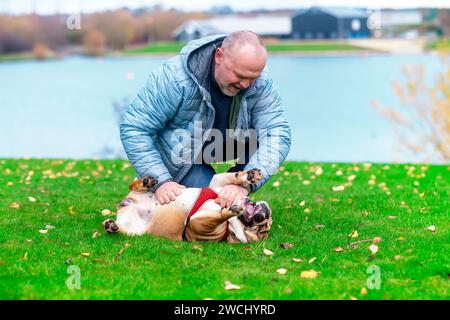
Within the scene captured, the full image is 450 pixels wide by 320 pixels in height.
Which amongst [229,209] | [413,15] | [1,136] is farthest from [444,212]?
[1,136]

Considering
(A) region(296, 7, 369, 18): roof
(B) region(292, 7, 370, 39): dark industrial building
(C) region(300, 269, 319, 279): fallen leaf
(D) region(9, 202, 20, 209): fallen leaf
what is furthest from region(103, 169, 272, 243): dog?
(B) region(292, 7, 370, 39): dark industrial building

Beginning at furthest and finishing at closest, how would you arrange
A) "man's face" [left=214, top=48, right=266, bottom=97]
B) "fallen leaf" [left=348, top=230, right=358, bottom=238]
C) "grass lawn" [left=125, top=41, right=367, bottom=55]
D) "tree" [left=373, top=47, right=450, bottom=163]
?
1. "grass lawn" [left=125, top=41, right=367, bottom=55]
2. "tree" [left=373, top=47, right=450, bottom=163]
3. "fallen leaf" [left=348, top=230, right=358, bottom=238]
4. "man's face" [left=214, top=48, right=266, bottom=97]

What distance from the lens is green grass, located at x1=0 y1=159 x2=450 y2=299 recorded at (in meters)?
4.75

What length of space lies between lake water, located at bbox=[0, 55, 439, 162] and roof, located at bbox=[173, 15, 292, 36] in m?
1.85

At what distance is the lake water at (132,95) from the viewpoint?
2302 cm

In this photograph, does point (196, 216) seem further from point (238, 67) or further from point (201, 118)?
point (238, 67)

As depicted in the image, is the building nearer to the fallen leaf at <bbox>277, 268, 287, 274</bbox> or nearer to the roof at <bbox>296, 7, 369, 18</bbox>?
the roof at <bbox>296, 7, 369, 18</bbox>

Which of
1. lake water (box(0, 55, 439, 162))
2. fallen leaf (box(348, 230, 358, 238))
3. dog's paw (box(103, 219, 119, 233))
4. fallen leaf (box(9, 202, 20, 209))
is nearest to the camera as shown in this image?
dog's paw (box(103, 219, 119, 233))

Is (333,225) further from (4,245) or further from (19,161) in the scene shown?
(19,161)

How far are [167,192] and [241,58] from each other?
1.24m

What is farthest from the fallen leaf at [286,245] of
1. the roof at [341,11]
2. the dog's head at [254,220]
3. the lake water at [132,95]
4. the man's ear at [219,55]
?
the roof at [341,11]

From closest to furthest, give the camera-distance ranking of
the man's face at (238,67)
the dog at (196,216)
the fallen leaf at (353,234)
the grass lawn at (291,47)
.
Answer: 1. the man's face at (238,67)
2. the dog at (196,216)
3. the fallen leaf at (353,234)
4. the grass lawn at (291,47)

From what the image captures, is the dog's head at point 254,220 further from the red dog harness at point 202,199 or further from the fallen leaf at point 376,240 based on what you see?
the fallen leaf at point 376,240

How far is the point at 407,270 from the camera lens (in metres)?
5.18
